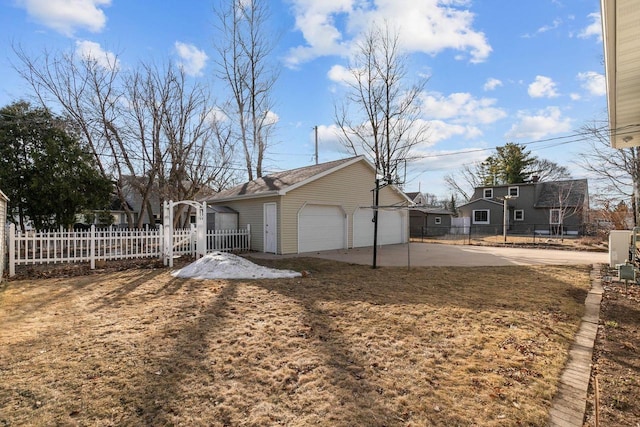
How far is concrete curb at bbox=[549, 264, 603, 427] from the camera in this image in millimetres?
2576

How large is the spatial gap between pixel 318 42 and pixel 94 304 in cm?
1421

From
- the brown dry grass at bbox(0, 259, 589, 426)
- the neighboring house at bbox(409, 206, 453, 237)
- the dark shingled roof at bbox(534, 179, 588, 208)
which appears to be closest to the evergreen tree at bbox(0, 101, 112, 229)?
the brown dry grass at bbox(0, 259, 589, 426)

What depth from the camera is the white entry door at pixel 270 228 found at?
519 inches

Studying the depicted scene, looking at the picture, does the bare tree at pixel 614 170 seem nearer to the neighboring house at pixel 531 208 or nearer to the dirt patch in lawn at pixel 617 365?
the neighboring house at pixel 531 208

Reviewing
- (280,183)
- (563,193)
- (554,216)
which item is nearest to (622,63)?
(280,183)

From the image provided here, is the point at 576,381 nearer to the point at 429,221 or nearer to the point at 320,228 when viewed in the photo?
the point at 320,228

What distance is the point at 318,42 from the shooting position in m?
15.6

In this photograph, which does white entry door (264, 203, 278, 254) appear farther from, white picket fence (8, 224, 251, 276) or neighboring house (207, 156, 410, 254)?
white picket fence (8, 224, 251, 276)

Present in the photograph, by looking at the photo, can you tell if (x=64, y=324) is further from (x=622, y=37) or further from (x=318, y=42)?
(x=318, y=42)

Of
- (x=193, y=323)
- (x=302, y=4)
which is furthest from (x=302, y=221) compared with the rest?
(x=193, y=323)

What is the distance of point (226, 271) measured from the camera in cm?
855

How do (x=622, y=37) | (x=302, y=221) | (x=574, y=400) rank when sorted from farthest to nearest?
(x=302, y=221) → (x=622, y=37) → (x=574, y=400)

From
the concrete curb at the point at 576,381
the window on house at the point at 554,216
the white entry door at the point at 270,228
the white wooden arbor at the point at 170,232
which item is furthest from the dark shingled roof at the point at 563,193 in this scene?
the white wooden arbor at the point at 170,232

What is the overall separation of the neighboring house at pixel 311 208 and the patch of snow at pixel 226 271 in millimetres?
4004
